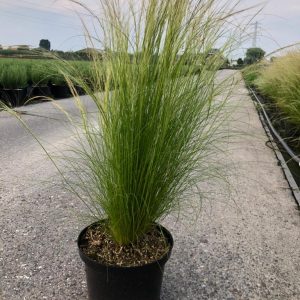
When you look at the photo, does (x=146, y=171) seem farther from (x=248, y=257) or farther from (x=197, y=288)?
(x=248, y=257)

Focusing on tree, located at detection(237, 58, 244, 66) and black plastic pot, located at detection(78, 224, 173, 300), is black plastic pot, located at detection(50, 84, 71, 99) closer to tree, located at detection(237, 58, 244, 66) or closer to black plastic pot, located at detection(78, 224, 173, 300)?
tree, located at detection(237, 58, 244, 66)

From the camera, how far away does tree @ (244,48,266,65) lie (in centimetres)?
166

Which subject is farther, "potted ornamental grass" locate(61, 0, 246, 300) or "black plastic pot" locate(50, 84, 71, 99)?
"black plastic pot" locate(50, 84, 71, 99)

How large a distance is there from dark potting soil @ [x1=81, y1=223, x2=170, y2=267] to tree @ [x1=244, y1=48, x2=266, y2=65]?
84 cm

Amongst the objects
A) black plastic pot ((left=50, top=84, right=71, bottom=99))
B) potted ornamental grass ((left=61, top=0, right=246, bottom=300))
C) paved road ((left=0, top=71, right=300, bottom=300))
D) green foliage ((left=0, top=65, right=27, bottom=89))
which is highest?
potted ornamental grass ((left=61, top=0, right=246, bottom=300))

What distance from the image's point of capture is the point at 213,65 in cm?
148

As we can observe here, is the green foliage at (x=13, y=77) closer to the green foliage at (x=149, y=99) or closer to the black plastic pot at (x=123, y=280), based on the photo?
the green foliage at (x=149, y=99)

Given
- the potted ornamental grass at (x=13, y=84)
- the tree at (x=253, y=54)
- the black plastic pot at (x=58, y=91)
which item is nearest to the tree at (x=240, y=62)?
the tree at (x=253, y=54)

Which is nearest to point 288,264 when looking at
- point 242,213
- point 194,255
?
point 194,255

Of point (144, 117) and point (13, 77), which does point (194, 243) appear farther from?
point (13, 77)

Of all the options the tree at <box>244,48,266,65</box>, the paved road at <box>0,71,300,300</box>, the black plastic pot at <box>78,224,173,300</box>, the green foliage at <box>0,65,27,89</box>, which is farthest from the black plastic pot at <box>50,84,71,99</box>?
the black plastic pot at <box>78,224,173,300</box>

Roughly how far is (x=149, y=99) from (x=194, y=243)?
3.62ft

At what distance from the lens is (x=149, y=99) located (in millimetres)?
1306

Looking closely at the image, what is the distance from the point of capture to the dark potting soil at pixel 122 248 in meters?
1.41
